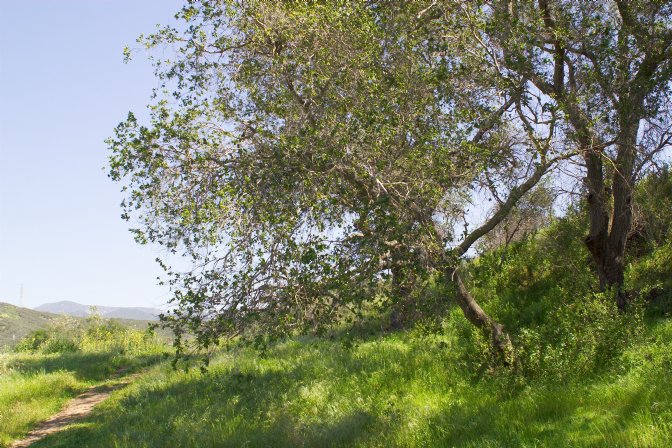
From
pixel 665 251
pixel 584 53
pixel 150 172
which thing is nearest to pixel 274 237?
pixel 150 172

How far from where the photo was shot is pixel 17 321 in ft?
366

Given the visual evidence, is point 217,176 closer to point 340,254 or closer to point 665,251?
point 340,254

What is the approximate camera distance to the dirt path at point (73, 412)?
1466cm

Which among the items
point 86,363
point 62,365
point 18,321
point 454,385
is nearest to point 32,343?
point 86,363

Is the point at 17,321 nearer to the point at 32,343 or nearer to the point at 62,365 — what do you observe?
the point at 32,343

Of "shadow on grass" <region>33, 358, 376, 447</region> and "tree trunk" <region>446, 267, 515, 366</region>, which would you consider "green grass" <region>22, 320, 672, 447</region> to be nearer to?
"shadow on grass" <region>33, 358, 376, 447</region>

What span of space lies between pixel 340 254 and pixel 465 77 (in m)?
4.84

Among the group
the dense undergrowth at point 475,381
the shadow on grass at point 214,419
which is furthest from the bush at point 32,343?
the shadow on grass at point 214,419

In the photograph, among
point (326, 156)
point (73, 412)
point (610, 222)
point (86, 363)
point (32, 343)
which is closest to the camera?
point (326, 156)

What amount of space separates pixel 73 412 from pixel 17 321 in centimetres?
10961

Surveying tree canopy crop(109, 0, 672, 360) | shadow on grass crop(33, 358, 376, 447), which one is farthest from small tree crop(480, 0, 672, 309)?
shadow on grass crop(33, 358, 376, 447)

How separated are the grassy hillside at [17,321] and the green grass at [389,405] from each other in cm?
7576

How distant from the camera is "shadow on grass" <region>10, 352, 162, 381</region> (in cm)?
2255

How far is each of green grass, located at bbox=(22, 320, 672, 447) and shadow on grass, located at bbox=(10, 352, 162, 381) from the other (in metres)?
5.70
